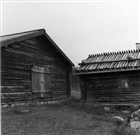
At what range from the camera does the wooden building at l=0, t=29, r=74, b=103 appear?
1155 cm

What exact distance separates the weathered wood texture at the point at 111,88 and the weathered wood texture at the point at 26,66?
2.38 metres

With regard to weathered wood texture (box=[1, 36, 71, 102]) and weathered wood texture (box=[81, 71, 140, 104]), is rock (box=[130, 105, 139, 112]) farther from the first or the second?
weathered wood texture (box=[1, 36, 71, 102])

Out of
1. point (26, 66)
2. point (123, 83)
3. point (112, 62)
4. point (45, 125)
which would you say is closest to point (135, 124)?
point (45, 125)

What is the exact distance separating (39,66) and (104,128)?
7003 millimetres

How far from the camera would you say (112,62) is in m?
16.2

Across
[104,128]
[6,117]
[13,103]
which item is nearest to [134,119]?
[104,128]

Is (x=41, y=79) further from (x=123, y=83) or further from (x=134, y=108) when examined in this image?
(x=134, y=108)

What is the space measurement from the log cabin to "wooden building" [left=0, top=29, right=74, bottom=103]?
1930mm

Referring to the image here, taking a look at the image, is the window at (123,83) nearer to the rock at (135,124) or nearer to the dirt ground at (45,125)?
the dirt ground at (45,125)

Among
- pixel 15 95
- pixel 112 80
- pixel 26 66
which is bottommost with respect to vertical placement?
pixel 15 95

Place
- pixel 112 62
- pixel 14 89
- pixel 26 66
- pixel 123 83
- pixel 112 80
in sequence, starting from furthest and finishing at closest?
1. pixel 112 62
2. pixel 112 80
3. pixel 123 83
4. pixel 26 66
5. pixel 14 89

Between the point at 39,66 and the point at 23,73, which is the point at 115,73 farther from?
the point at 23,73

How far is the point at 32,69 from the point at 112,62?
20.4 ft

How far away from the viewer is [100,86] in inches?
623
